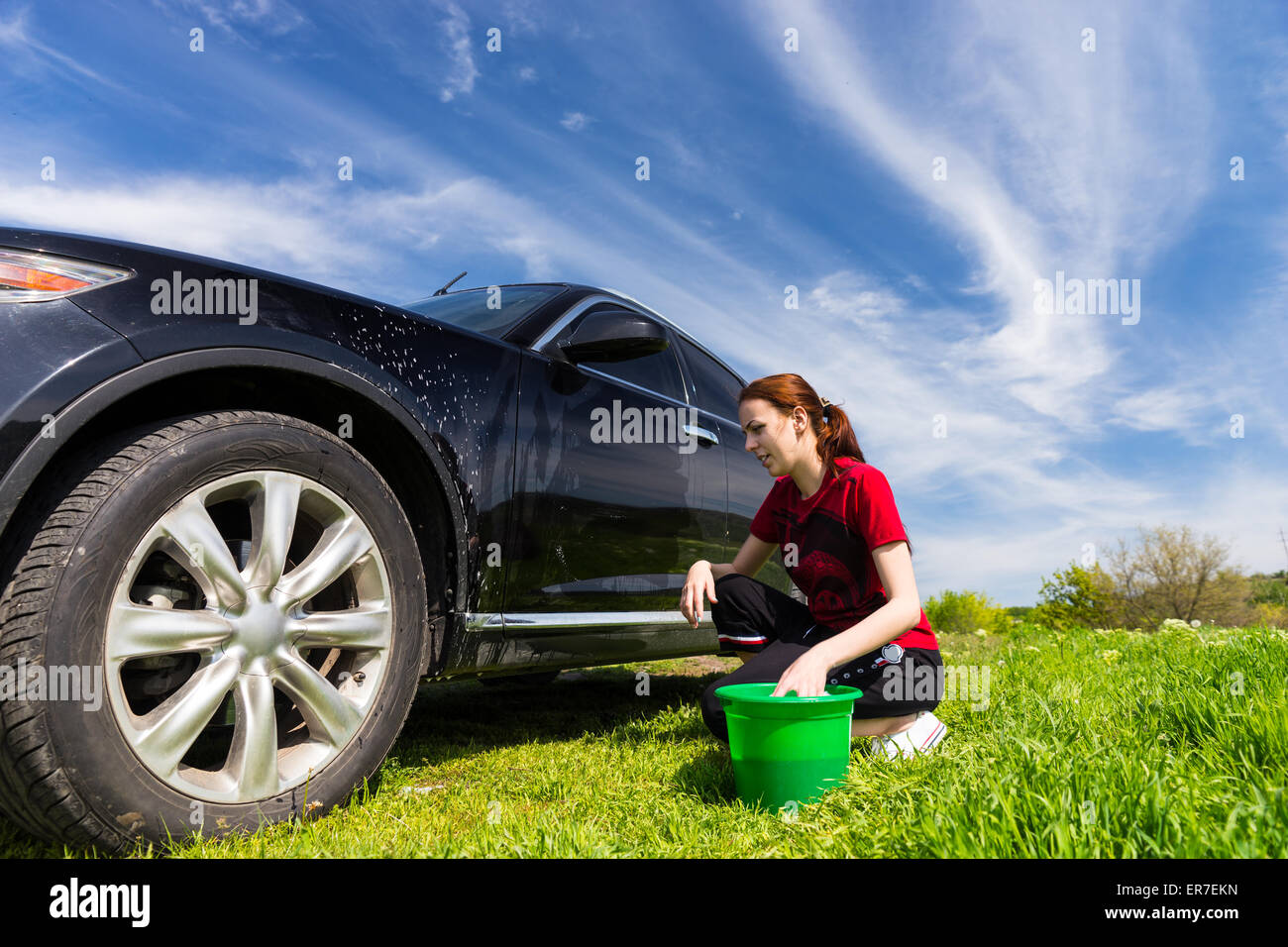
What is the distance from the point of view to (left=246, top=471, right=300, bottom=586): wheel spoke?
1.75 metres

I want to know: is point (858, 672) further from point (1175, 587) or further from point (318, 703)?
point (1175, 587)

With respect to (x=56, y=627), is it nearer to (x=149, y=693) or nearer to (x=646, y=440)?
(x=149, y=693)

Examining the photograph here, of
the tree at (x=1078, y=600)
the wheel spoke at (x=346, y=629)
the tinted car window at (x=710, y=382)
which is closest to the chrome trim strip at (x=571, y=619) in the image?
the wheel spoke at (x=346, y=629)

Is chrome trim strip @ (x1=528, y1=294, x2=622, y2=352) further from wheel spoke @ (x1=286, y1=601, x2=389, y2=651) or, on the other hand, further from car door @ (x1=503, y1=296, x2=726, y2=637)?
wheel spoke @ (x1=286, y1=601, x2=389, y2=651)

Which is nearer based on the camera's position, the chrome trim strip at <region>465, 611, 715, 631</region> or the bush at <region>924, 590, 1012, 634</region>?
the chrome trim strip at <region>465, 611, 715, 631</region>

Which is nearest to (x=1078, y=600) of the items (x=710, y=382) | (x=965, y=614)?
(x=965, y=614)

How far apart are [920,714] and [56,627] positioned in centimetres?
214

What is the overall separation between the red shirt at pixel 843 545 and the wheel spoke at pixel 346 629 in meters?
1.28

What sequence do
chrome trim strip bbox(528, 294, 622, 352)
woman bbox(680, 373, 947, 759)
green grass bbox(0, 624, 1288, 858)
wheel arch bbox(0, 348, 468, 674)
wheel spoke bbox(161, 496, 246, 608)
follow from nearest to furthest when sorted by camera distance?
green grass bbox(0, 624, 1288, 858)
wheel arch bbox(0, 348, 468, 674)
wheel spoke bbox(161, 496, 246, 608)
woman bbox(680, 373, 947, 759)
chrome trim strip bbox(528, 294, 622, 352)

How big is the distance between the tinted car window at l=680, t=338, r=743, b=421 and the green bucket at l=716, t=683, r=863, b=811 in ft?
6.37

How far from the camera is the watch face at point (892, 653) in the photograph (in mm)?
2287

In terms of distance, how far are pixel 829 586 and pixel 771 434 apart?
51 centimetres

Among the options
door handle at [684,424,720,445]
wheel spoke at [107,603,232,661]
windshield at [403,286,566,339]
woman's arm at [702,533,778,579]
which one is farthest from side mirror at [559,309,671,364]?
wheel spoke at [107,603,232,661]

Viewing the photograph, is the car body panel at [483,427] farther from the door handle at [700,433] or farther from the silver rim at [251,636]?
the silver rim at [251,636]
